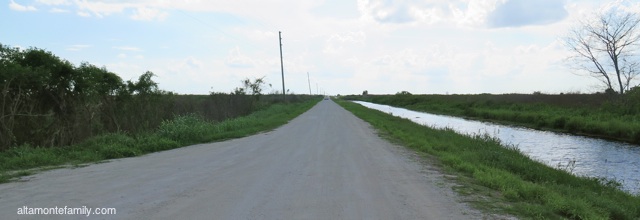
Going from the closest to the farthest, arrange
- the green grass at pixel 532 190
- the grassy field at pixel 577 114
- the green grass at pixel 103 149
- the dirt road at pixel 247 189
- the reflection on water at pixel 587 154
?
1. the dirt road at pixel 247 189
2. the green grass at pixel 532 190
3. the green grass at pixel 103 149
4. the reflection on water at pixel 587 154
5. the grassy field at pixel 577 114

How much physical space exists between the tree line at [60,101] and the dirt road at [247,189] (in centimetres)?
519

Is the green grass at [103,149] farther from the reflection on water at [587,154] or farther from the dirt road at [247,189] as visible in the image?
the reflection on water at [587,154]

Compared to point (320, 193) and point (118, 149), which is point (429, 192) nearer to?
point (320, 193)

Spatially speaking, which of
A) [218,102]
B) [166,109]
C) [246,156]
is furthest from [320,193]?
[218,102]

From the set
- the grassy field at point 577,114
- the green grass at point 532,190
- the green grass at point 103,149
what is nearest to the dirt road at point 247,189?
the green grass at point 532,190

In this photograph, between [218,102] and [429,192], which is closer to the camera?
[429,192]

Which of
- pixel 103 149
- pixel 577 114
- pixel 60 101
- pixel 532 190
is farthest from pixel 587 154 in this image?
pixel 60 101

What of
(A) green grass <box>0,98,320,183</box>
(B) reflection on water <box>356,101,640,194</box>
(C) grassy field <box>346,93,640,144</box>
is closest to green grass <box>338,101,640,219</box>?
(B) reflection on water <box>356,101,640,194</box>

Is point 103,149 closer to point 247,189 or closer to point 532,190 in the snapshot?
point 247,189

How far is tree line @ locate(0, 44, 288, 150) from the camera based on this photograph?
14.0 metres

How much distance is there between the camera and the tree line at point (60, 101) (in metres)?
14.0

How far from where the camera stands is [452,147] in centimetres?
1529

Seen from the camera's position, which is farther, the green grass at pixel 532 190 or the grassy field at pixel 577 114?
the grassy field at pixel 577 114

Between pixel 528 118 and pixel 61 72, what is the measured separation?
3161cm
